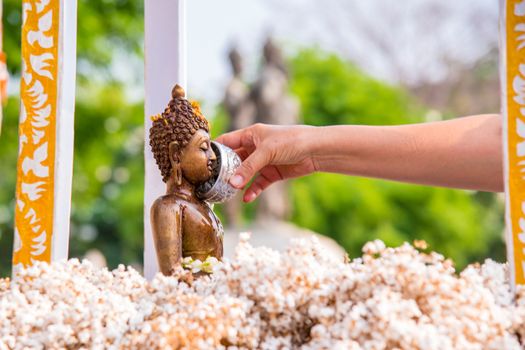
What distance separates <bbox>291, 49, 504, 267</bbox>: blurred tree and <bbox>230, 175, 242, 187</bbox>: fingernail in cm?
1020

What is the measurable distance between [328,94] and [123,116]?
4.96 metres

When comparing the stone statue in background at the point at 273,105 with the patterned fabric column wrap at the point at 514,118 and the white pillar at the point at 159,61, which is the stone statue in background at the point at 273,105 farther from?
the patterned fabric column wrap at the point at 514,118

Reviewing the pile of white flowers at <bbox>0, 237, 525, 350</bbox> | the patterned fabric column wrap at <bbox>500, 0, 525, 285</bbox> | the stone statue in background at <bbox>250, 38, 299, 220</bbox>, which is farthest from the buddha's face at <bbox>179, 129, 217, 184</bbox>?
the stone statue in background at <bbox>250, 38, 299, 220</bbox>

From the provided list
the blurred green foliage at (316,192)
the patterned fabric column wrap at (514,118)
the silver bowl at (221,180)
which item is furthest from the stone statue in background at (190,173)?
the blurred green foliage at (316,192)

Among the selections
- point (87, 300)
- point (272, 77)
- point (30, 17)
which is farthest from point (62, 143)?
point (272, 77)

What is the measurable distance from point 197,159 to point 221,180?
77 mm

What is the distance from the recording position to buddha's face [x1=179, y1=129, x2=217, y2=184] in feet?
5.20

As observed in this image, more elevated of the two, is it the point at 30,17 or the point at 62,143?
the point at 30,17

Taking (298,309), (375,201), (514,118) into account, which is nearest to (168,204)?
(298,309)

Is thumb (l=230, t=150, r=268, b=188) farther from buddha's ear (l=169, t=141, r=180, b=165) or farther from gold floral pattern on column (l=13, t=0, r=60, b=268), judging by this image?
gold floral pattern on column (l=13, t=0, r=60, b=268)

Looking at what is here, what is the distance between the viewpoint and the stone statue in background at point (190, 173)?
154cm

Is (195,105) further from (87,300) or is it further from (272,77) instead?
(272,77)

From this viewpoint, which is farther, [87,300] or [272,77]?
[272,77]

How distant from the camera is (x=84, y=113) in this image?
8.62 meters
